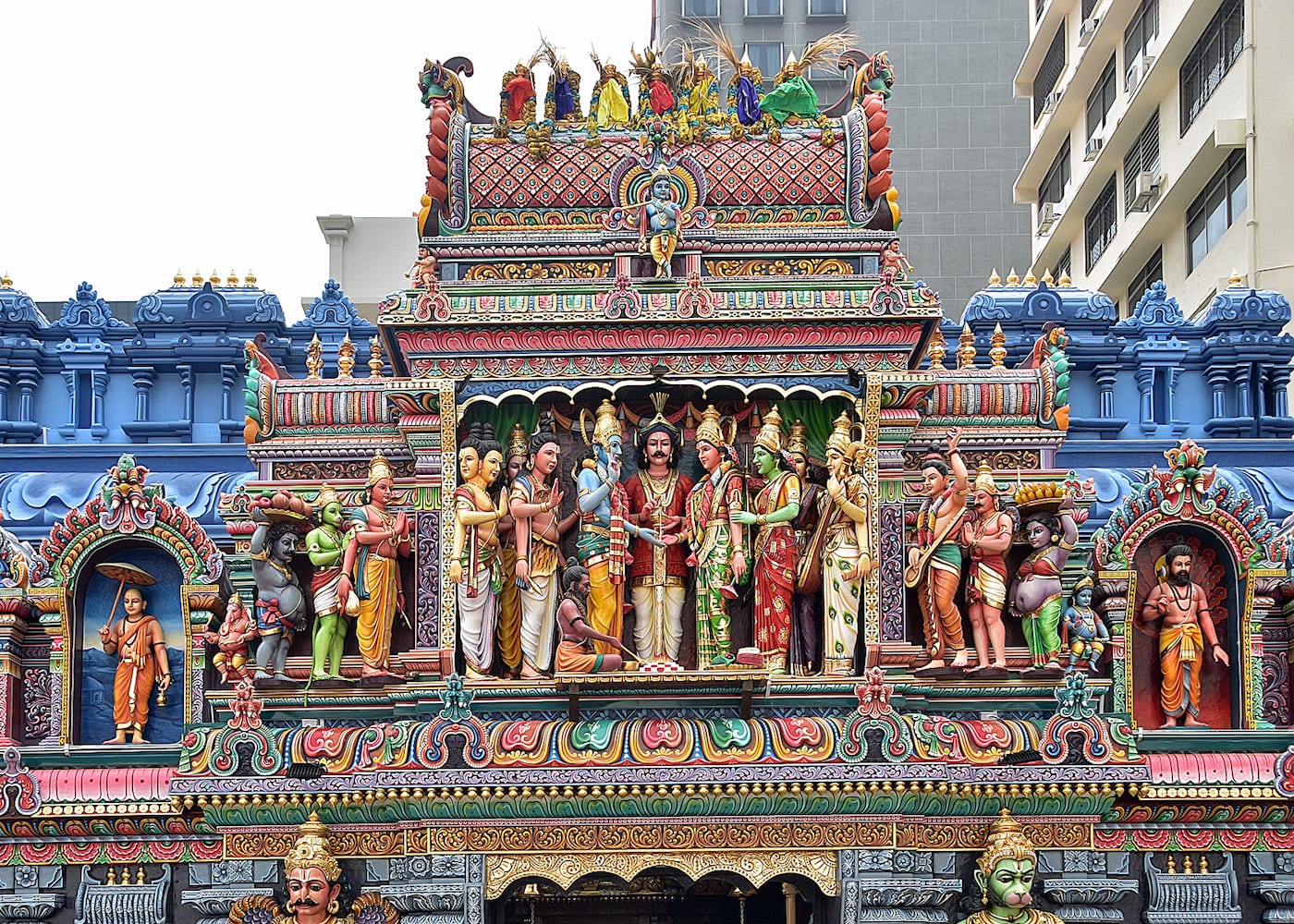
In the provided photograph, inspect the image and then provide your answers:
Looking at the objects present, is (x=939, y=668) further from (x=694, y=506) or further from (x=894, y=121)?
(x=894, y=121)

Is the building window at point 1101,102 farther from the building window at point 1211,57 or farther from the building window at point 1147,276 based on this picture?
the building window at point 1211,57

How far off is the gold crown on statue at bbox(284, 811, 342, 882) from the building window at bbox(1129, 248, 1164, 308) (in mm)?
20725

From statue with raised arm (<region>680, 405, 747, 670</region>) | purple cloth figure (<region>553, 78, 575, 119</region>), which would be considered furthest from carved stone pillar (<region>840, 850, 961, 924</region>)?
purple cloth figure (<region>553, 78, 575, 119</region>)

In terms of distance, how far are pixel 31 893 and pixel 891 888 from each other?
7879 millimetres

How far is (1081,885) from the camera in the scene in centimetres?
1958

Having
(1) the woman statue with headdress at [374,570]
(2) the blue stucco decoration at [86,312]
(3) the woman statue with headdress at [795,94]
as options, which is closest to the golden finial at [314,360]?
(1) the woman statue with headdress at [374,570]

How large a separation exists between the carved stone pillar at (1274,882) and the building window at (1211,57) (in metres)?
15.5

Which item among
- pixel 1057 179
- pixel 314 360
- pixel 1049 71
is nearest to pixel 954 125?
pixel 1049 71

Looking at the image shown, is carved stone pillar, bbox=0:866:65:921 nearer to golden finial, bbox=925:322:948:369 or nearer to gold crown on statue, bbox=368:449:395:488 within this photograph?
gold crown on statue, bbox=368:449:395:488

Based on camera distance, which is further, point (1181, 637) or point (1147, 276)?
point (1147, 276)

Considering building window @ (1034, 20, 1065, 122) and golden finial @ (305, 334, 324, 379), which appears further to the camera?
building window @ (1034, 20, 1065, 122)

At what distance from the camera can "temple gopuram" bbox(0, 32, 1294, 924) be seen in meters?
19.2

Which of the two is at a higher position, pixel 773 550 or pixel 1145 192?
pixel 1145 192

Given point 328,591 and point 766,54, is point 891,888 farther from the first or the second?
point 766,54
